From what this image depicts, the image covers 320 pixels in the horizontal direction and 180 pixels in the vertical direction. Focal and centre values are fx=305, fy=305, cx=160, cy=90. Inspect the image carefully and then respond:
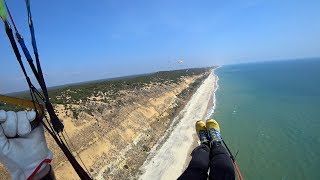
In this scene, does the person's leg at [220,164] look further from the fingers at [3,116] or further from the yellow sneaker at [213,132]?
the fingers at [3,116]

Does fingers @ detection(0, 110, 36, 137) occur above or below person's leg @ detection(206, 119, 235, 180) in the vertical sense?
above

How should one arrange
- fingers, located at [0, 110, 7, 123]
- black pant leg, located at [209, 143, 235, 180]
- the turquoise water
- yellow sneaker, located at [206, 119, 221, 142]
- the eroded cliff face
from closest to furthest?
fingers, located at [0, 110, 7, 123], black pant leg, located at [209, 143, 235, 180], yellow sneaker, located at [206, 119, 221, 142], the eroded cliff face, the turquoise water

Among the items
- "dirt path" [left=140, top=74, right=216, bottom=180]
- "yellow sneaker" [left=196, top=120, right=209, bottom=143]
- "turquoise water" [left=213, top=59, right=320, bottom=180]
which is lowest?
"turquoise water" [left=213, top=59, right=320, bottom=180]

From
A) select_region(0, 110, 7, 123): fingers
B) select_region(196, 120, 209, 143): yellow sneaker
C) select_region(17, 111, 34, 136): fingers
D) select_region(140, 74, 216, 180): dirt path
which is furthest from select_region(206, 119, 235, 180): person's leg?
select_region(140, 74, 216, 180): dirt path

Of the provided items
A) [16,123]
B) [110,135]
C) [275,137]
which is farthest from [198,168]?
[275,137]

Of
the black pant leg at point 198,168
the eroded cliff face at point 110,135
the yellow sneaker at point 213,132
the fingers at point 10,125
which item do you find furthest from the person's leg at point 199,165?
the eroded cliff face at point 110,135

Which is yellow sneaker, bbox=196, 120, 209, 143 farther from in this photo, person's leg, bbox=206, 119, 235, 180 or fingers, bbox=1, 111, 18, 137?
fingers, bbox=1, 111, 18, 137

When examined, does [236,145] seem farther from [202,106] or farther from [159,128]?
[202,106]

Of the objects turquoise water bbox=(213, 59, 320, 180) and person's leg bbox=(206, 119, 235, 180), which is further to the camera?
turquoise water bbox=(213, 59, 320, 180)

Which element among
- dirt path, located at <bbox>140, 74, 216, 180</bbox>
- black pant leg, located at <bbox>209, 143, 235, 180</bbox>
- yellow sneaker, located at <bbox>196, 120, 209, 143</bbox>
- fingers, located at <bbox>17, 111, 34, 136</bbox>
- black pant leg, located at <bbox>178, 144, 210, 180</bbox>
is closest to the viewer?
fingers, located at <bbox>17, 111, 34, 136</bbox>
